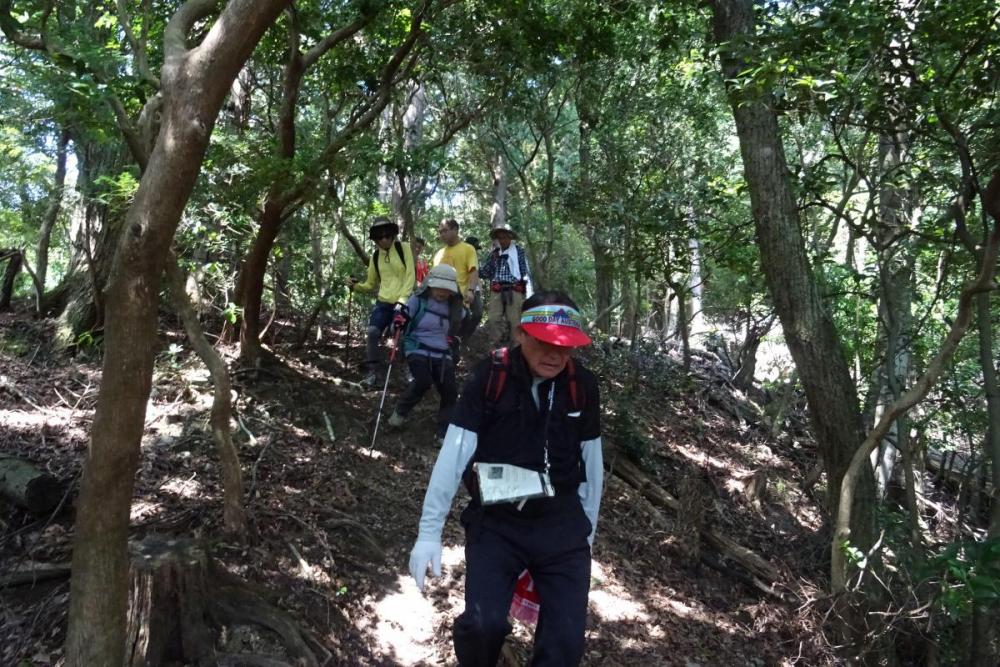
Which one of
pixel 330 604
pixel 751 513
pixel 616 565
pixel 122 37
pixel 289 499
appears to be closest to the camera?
pixel 330 604

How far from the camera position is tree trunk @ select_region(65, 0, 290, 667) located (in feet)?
9.25

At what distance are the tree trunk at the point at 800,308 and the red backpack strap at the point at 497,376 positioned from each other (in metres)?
3.86

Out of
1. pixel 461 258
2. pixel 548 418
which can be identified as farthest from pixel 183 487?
pixel 461 258

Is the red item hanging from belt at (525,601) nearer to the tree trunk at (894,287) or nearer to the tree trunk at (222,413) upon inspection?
the tree trunk at (222,413)

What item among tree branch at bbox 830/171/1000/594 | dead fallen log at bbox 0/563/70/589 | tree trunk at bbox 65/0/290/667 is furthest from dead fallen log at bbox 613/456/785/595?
tree trunk at bbox 65/0/290/667

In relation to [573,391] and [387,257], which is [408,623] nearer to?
[573,391]

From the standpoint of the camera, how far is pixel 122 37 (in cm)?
816

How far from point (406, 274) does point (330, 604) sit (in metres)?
4.29

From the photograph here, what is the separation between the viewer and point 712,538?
7.66 meters

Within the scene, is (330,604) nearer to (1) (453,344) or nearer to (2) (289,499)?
(2) (289,499)

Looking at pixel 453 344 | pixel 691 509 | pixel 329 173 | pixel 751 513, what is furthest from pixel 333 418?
pixel 751 513

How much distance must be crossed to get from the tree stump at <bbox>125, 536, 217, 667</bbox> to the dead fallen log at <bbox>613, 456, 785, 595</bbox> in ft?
17.0

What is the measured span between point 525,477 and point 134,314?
5.97 ft

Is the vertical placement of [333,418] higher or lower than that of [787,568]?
higher
